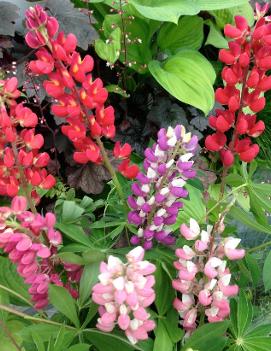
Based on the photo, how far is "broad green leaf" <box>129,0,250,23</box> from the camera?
1.55 m

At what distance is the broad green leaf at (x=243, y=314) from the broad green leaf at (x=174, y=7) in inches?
39.7

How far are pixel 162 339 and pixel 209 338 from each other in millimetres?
63

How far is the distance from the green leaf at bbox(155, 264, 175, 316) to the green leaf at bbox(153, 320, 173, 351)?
0.02 meters

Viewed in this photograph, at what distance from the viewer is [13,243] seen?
2.00ft

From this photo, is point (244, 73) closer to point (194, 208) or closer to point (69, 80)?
point (69, 80)

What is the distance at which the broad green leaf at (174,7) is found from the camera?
1.55 m

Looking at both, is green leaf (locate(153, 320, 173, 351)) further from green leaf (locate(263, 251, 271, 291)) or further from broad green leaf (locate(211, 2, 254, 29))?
broad green leaf (locate(211, 2, 254, 29))

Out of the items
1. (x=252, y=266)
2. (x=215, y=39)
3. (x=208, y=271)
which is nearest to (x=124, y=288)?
(x=208, y=271)

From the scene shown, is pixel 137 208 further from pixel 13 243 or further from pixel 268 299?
pixel 268 299

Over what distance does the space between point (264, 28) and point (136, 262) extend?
39 centimetres

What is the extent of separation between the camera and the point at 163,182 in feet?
2.26

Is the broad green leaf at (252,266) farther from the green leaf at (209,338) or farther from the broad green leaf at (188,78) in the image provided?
the broad green leaf at (188,78)

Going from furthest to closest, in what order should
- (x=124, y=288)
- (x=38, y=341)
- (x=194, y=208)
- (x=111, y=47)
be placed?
1. (x=111, y=47)
2. (x=194, y=208)
3. (x=38, y=341)
4. (x=124, y=288)

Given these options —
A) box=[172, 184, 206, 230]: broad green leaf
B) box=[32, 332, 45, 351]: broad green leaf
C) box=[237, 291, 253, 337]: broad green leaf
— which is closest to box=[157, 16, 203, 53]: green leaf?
box=[172, 184, 206, 230]: broad green leaf
